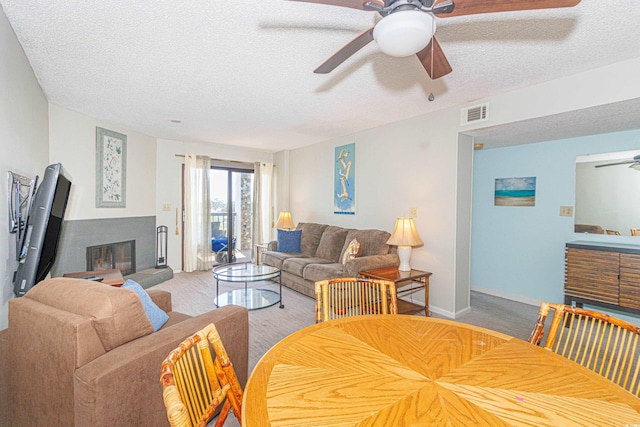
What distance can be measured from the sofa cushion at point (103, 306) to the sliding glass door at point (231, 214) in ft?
14.5

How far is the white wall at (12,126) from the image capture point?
6.21 feet

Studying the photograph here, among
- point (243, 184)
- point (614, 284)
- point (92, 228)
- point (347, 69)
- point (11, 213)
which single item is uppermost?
point (347, 69)

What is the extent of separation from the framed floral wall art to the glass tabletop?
199cm

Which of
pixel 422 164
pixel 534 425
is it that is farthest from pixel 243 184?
pixel 534 425

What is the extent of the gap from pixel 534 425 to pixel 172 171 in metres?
5.78

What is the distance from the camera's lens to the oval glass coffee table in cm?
348

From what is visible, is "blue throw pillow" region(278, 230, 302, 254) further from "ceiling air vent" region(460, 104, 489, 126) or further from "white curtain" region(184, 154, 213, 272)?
"ceiling air vent" region(460, 104, 489, 126)

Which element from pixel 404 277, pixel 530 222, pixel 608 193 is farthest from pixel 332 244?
pixel 608 193

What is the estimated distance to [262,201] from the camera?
6.34 metres

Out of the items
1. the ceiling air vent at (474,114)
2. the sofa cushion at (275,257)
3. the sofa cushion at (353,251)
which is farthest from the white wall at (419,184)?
the sofa cushion at (275,257)

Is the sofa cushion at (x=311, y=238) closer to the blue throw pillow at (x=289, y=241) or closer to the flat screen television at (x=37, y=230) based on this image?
the blue throw pillow at (x=289, y=241)

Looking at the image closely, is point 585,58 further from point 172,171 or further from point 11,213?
point 172,171

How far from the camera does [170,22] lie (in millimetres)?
1873

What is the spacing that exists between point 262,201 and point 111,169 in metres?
2.76
